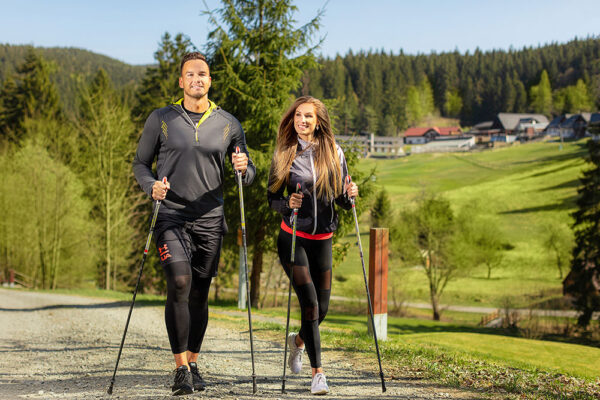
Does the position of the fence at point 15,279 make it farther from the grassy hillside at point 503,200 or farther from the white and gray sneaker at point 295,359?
the white and gray sneaker at point 295,359

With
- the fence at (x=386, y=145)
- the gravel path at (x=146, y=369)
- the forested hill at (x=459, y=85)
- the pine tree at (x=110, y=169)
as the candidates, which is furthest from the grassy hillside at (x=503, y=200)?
the forested hill at (x=459, y=85)

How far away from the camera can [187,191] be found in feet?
14.4

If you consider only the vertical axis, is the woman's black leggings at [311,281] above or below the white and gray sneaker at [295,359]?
above

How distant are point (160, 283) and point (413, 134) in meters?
142

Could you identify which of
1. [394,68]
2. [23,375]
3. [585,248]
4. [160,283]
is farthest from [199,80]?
→ [394,68]

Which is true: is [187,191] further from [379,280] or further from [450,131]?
[450,131]

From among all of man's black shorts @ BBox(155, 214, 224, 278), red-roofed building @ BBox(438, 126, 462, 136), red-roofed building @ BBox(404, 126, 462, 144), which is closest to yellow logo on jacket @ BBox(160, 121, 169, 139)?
man's black shorts @ BBox(155, 214, 224, 278)

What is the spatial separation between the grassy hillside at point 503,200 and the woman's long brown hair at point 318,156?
9296 millimetres

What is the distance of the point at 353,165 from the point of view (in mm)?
15031

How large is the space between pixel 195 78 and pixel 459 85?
198 meters

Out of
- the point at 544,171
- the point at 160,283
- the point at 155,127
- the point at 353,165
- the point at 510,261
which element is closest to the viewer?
the point at 155,127

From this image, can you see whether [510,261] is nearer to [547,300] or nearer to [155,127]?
[547,300]

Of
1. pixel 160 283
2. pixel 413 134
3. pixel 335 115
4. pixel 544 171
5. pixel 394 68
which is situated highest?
pixel 394 68

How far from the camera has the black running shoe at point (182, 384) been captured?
4.14m
